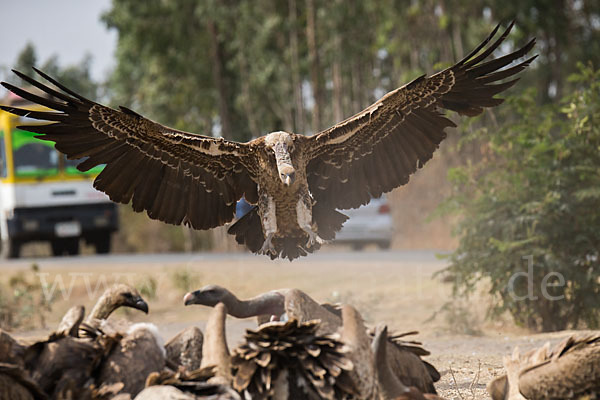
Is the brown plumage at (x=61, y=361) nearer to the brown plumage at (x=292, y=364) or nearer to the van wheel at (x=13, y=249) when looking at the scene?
the brown plumage at (x=292, y=364)

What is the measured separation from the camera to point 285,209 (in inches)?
254

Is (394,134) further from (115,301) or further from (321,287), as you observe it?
(321,287)

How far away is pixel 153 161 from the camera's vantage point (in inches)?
247

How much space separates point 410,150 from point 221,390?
371 cm

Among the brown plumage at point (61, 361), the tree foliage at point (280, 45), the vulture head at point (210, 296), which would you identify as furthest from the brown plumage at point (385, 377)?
the tree foliage at point (280, 45)

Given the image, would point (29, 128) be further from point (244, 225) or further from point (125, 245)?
point (125, 245)

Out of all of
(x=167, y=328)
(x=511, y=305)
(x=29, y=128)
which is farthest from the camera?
(x=167, y=328)

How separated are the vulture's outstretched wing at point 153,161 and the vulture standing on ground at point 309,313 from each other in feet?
7.26

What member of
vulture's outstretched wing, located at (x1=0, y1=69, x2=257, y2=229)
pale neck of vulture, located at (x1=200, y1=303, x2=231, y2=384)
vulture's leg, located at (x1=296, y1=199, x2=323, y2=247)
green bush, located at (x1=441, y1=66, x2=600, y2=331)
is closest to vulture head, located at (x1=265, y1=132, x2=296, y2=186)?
vulture's outstretched wing, located at (x1=0, y1=69, x2=257, y2=229)

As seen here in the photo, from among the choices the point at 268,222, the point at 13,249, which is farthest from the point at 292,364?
the point at 13,249

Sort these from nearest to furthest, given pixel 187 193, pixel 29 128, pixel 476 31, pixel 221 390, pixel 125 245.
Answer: pixel 221 390 → pixel 29 128 → pixel 187 193 → pixel 476 31 → pixel 125 245

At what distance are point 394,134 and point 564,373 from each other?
3230 mm

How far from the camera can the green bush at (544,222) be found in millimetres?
9141

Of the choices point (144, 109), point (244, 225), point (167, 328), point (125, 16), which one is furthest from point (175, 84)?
point (244, 225)
